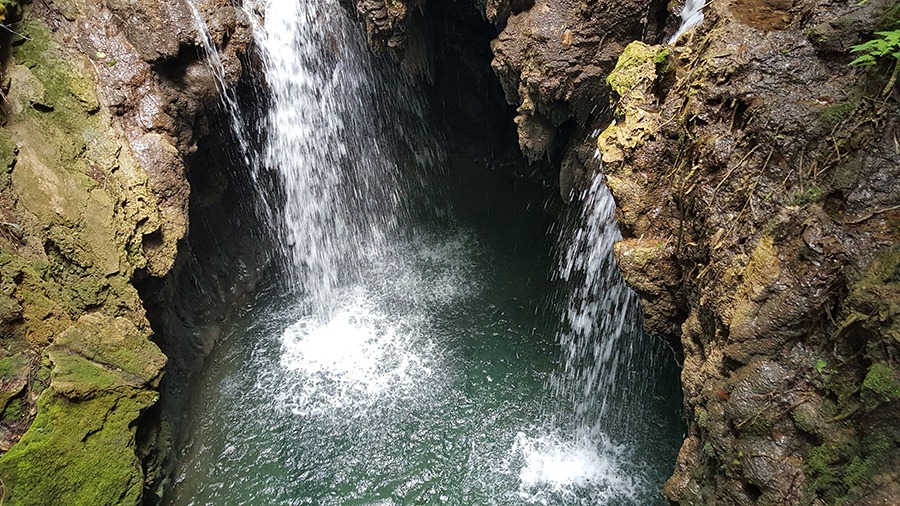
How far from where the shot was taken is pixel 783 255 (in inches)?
126

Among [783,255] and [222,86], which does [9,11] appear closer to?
[222,86]

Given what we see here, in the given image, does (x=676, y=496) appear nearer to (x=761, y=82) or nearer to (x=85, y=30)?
(x=761, y=82)

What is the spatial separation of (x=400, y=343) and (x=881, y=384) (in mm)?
6371

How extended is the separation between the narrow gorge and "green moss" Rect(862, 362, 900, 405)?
0.04ft

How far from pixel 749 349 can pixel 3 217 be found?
6.73 metres

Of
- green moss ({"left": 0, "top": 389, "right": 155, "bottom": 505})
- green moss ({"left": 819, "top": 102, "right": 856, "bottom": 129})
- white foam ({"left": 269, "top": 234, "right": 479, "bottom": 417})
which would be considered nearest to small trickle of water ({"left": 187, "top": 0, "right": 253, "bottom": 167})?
white foam ({"left": 269, "top": 234, "right": 479, "bottom": 417})

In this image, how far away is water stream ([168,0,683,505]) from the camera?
6203 millimetres

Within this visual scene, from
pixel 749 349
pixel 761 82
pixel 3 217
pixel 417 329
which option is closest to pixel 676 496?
pixel 749 349

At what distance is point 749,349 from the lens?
3.28m

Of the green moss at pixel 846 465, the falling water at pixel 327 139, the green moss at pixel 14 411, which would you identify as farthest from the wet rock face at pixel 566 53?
the green moss at pixel 14 411

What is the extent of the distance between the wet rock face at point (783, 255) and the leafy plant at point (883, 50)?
2.7 inches

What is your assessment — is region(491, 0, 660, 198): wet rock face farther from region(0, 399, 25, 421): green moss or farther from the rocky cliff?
region(0, 399, 25, 421): green moss

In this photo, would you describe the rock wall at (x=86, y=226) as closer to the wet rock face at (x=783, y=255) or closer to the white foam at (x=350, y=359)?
the white foam at (x=350, y=359)

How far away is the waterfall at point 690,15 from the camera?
486 centimetres
